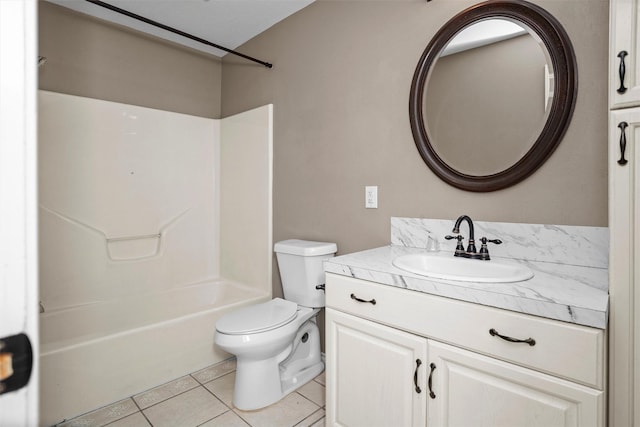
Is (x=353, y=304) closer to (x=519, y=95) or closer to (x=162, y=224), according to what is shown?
(x=519, y=95)

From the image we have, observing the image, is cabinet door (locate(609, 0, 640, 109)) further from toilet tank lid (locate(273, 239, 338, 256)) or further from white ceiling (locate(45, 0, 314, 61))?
white ceiling (locate(45, 0, 314, 61))

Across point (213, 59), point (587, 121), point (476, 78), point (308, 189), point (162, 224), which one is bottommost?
point (162, 224)

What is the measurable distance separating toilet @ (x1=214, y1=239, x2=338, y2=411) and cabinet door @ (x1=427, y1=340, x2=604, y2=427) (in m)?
0.92

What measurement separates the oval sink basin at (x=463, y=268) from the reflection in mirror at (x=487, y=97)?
17.4 inches

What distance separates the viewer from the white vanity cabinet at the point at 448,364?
0.86m

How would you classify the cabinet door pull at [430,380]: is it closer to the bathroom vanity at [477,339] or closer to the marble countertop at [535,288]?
the bathroom vanity at [477,339]

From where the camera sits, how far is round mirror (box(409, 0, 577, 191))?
1.33 m

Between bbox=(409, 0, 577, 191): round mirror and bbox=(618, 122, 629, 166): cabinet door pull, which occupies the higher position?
bbox=(409, 0, 577, 191): round mirror

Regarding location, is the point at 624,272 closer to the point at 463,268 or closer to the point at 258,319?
the point at 463,268

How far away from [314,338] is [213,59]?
8.76 feet

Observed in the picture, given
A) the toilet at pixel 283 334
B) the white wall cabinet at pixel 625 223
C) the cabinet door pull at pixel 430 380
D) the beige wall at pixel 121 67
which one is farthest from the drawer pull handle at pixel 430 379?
the beige wall at pixel 121 67

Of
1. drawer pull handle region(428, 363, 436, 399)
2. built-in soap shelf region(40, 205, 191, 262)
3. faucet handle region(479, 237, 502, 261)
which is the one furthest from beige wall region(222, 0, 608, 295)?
built-in soap shelf region(40, 205, 191, 262)

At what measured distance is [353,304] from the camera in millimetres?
1339

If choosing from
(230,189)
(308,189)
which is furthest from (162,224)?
(308,189)
